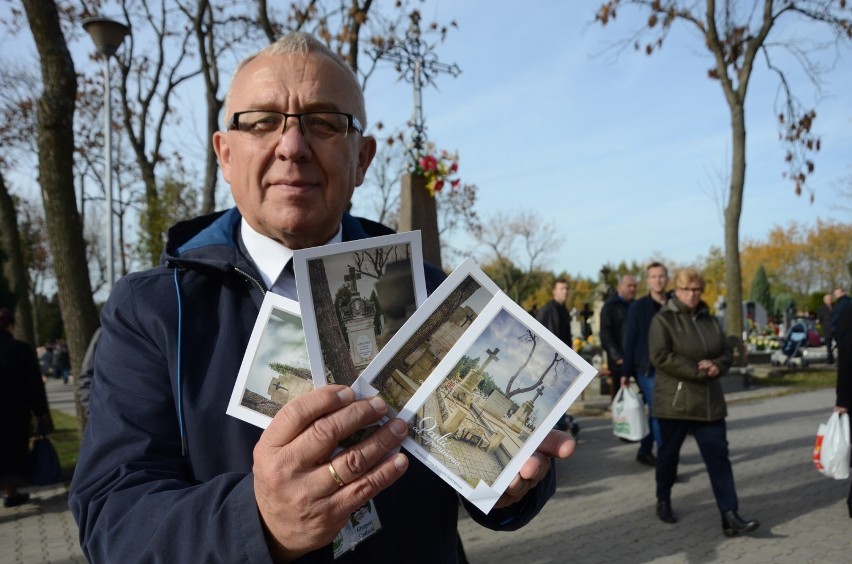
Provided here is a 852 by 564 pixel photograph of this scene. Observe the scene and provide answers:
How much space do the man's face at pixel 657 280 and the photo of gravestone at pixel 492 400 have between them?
Answer: 6472mm

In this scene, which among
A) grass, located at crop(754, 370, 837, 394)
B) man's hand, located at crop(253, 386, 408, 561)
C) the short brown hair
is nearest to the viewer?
man's hand, located at crop(253, 386, 408, 561)

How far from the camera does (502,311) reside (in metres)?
1.16

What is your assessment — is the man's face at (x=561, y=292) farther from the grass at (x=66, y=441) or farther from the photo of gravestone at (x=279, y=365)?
the photo of gravestone at (x=279, y=365)

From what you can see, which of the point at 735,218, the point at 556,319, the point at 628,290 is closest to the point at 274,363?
the point at 556,319

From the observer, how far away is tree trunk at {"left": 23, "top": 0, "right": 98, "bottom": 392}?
7.41 m

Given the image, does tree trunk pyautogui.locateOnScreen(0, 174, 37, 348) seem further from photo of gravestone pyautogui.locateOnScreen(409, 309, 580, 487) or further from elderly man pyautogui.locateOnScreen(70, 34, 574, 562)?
photo of gravestone pyautogui.locateOnScreen(409, 309, 580, 487)

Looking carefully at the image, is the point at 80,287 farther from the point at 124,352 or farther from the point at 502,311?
the point at 502,311

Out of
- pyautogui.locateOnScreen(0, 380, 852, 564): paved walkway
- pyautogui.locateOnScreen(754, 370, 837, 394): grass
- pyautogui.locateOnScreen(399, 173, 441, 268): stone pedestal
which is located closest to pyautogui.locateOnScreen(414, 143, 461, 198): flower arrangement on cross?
pyautogui.locateOnScreen(399, 173, 441, 268): stone pedestal

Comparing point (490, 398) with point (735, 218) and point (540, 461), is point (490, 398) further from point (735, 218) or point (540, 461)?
point (735, 218)

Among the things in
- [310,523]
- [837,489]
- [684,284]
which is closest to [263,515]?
[310,523]

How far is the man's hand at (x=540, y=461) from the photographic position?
1.18 m

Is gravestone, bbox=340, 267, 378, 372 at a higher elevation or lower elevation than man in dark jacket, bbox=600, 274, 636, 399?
higher

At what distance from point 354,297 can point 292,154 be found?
15.2 inches

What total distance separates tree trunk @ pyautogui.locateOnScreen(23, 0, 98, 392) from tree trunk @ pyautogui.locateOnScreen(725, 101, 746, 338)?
13.9m
